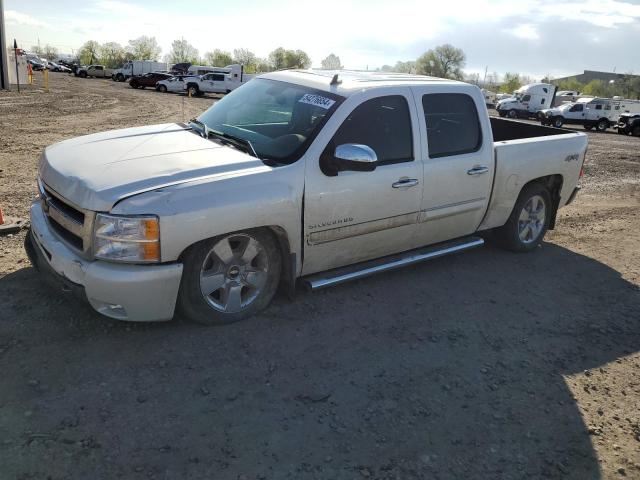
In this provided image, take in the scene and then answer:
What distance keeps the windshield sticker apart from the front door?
0.38ft

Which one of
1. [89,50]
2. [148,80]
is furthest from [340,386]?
[89,50]

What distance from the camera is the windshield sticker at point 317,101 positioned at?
422 centimetres

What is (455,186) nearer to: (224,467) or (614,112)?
(224,467)

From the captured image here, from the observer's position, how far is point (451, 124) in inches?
193

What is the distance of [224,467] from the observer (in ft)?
8.51

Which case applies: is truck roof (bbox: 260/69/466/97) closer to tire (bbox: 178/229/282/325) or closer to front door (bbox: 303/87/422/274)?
front door (bbox: 303/87/422/274)

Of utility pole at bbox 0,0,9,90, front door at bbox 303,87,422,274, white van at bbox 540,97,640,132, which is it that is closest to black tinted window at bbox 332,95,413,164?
front door at bbox 303,87,422,274

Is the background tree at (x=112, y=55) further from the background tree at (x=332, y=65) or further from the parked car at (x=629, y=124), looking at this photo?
the parked car at (x=629, y=124)

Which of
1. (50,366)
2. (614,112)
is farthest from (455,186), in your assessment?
(614,112)

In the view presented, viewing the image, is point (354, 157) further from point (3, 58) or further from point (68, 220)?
point (3, 58)

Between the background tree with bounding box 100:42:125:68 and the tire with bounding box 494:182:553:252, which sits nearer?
the tire with bounding box 494:182:553:252

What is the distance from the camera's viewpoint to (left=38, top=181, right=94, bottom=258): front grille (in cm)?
335

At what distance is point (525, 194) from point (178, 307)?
12.9 feet

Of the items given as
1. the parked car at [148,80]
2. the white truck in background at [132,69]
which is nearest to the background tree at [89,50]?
the white truck in background at [132,69]
